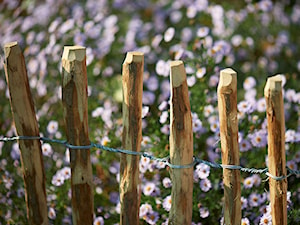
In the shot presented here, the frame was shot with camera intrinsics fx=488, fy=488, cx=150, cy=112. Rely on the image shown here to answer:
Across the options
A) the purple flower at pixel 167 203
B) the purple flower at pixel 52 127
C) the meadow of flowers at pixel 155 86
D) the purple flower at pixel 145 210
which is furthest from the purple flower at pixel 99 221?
the purple flower at pixel 52 127

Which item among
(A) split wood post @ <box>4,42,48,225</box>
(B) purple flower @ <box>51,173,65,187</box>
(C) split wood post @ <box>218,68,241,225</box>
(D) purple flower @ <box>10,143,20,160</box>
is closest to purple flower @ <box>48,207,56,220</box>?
(B) purple flower @ <box>51,173,65,187</box>

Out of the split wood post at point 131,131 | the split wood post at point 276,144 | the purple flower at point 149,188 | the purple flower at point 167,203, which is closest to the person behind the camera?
the split wood post at point 276,144

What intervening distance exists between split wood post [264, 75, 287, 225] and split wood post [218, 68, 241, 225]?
0.38 ft

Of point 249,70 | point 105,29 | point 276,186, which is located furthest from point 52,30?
point 276,186

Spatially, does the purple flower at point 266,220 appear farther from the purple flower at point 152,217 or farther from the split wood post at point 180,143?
the purple flower at point 152,217

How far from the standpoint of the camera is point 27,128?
192cm

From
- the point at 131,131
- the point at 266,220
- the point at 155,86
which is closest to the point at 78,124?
the point at 131,131

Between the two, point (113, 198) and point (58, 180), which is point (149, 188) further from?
point (58, 180)

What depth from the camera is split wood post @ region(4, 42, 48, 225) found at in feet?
6.00

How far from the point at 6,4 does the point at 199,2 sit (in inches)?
65.7

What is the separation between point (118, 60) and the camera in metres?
3.40

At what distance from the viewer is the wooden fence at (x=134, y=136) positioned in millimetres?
1672

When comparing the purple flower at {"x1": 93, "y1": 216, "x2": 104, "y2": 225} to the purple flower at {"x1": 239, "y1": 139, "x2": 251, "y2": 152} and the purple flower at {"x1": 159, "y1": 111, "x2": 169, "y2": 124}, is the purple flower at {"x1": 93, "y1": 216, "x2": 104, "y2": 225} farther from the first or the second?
the purple flower at {"x1": 239, "y1": 139, "x2": 251, "y2": 152}

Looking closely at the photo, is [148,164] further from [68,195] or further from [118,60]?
[118,60]
